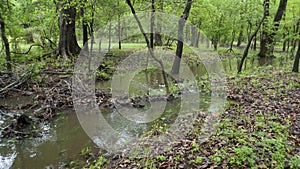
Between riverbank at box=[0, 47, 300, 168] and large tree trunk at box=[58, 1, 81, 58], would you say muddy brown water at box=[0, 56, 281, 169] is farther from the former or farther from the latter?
large tree trunk at box=[58, 1, 81, 58]

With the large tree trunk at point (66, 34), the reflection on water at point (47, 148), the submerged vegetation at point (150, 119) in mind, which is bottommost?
the reflection on water at point (47, 148)

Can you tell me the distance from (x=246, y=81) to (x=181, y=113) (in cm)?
456

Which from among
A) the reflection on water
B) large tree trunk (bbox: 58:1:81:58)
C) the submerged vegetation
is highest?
large tree trunk (bbox: 58:1:81:58)

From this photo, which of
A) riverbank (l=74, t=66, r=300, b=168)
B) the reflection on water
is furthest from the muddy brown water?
riverbank (l=74, t=66, r=300, b=168)

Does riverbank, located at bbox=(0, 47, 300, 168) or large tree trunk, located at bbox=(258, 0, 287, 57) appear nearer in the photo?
riverbank, located at bbox=(0, 47, 300, 168)

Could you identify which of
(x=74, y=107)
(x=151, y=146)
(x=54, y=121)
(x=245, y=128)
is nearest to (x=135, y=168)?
(x=151, y=146)

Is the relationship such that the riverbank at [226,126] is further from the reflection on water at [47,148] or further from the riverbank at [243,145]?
the reflection on water at [47,148]

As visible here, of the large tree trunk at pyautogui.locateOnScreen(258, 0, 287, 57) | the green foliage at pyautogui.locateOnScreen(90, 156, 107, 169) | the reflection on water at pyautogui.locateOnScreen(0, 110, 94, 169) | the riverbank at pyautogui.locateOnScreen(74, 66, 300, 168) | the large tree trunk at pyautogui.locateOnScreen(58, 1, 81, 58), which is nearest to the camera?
the riverbank at pyautogui.locateOnScreen(74, 66, 300, 168)

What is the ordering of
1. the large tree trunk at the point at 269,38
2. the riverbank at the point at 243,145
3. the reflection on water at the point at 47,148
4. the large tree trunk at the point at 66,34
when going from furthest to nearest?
the large tree trunk at the point at 269,38 → the large tree trunk at the point at 66,34 → the reflection on water at the point at 47,148 → the riverbank at the point at 243,145

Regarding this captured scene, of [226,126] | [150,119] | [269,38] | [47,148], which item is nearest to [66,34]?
[150,119]

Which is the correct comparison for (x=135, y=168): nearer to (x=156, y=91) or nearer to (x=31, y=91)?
(x=156, y=91)

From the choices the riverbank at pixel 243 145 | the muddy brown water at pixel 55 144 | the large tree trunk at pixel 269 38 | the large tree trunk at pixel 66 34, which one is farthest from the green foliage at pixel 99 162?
the large tree trunk at pixel 269 38

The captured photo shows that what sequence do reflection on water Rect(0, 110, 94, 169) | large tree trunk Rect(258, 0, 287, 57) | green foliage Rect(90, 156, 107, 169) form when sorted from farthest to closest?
large tree trunk Rect(258, 0, 287, 57), reflection on water Rect(0, 110, 94, 169), green foliage Rect(90, 156, 107, 169)

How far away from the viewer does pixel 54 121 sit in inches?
251
